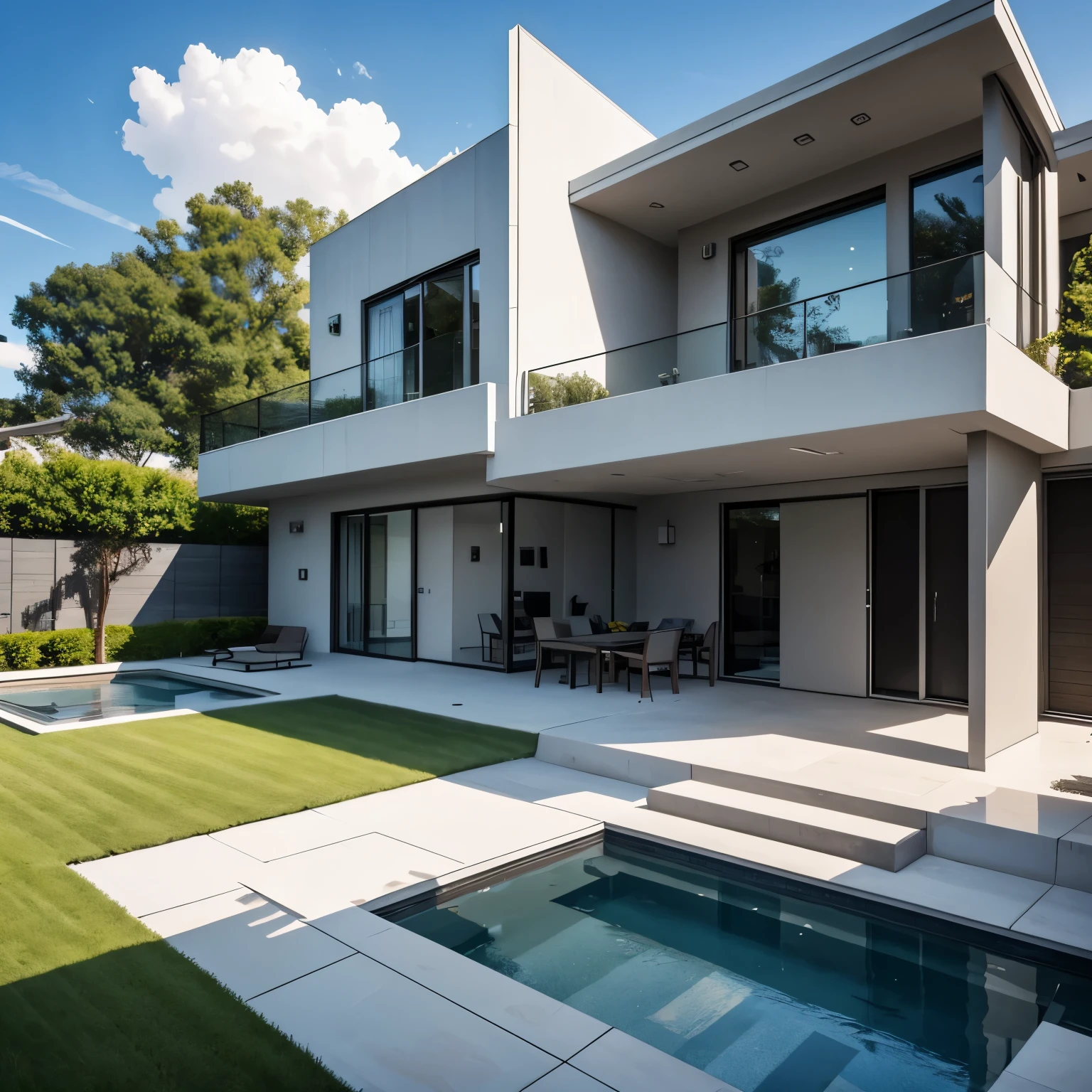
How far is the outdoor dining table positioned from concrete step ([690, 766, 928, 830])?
327cm

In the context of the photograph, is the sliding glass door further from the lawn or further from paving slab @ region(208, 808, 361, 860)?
paving slab @ region(208, 808, 361, 860)

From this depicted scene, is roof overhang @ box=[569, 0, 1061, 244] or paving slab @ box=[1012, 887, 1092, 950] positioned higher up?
roof overhang @ box=[569, 0, 1061, 244]

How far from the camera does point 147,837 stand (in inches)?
189

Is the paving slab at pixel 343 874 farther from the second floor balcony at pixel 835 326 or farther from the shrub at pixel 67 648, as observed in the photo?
the shrub at pixel 67 648

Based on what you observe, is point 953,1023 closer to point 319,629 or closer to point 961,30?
point 961,30

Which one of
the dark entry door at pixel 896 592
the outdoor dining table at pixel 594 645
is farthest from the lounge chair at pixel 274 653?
the dark entry door at pixel 896 592

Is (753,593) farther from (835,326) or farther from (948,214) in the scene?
(948,214)

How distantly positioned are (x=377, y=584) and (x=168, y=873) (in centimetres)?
943

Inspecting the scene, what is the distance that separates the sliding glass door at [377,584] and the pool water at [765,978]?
29.2ft

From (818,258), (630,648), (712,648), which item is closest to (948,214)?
(818,258)

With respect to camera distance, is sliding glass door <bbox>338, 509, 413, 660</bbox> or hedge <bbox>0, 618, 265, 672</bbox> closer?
hedge <bbox>0, 618, 265, 672</bbox>

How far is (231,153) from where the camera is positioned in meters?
51.7

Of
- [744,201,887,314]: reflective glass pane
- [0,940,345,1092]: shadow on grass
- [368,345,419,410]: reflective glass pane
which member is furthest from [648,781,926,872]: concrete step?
[368,345,419,410]: reflective glass pane

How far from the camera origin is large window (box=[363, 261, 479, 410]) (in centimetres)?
1066
